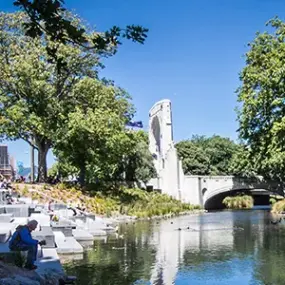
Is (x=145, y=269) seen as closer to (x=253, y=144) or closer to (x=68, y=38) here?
(x=68, y=38)

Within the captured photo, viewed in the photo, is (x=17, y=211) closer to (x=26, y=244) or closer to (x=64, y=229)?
(x=64, y=229)

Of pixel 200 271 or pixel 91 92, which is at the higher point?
pixel 91 92

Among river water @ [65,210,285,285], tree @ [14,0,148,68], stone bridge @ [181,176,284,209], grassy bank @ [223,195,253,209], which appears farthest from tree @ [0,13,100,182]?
grassy bank @ [223,195,253,209]

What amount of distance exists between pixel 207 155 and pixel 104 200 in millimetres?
42367

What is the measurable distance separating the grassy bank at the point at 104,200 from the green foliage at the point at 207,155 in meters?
33.0

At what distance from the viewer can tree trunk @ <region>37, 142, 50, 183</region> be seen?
4012cm

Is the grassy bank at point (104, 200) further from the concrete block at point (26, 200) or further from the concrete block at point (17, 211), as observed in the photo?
the concrete block at point (17, 211)

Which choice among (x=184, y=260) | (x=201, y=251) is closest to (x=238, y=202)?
(x=201, y=251)

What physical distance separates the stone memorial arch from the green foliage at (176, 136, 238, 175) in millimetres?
4974

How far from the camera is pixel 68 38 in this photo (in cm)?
578

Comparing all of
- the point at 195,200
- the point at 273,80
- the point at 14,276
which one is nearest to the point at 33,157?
the point at 195,200

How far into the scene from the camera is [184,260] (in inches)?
603

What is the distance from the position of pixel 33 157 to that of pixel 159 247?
1153 inches

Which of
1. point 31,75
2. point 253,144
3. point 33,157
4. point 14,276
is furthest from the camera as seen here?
point 33,157
